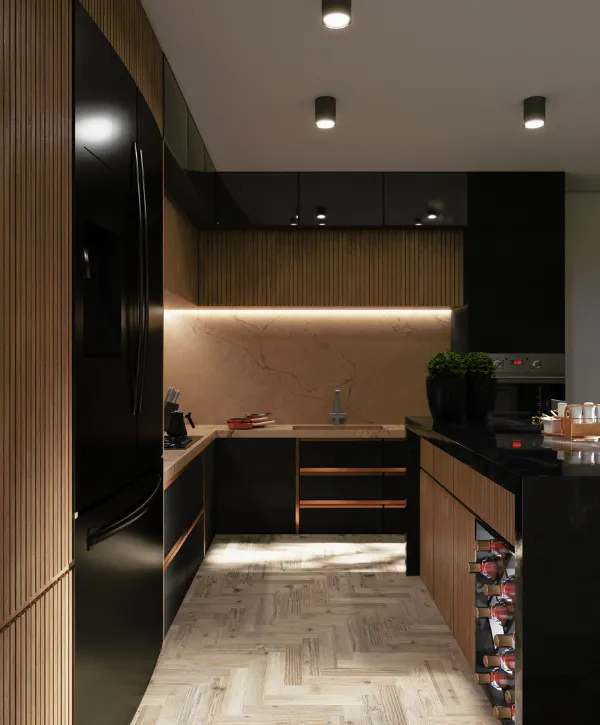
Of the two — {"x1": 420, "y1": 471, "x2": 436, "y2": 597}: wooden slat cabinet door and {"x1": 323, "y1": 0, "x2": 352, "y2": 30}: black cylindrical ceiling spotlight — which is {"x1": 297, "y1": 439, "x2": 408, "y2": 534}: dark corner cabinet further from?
{"x1": 323, "y1": 0, "x2": 352, "y2": 30}: black cylindrical ceiling spotlight

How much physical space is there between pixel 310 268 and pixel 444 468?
93.4 inches

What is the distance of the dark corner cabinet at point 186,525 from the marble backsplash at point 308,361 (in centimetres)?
85

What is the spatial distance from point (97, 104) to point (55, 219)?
1.68ft

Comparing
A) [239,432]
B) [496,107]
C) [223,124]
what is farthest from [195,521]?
[496,107]

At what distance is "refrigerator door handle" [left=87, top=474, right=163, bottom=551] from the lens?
1863 mm

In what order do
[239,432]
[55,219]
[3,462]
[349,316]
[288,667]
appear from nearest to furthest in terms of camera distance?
[3,462] → [55,219] → [288,667] → [239,432] → [349,316]

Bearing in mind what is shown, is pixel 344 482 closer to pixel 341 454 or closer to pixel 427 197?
pixel 341 454

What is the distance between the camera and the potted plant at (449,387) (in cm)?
325

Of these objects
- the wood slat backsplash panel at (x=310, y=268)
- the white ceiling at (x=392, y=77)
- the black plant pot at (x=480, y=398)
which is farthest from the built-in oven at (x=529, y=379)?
the black plant pot at (x=480, y=398)

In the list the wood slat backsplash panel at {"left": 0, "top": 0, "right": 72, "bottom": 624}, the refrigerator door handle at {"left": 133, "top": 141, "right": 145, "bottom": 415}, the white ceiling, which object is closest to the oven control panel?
the white ceiling

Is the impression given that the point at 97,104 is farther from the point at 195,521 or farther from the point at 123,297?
the point at 195,521

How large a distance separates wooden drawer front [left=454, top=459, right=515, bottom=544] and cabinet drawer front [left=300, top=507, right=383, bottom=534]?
204 centimetres

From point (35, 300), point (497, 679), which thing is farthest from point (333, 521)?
point (35, 300)

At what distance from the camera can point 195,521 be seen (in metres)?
3.88
